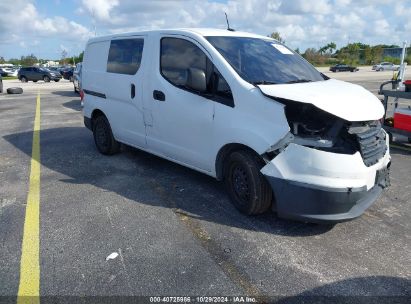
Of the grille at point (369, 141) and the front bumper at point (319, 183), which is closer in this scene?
the front bumper at point (319, 183)

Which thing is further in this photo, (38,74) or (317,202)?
(38,74)

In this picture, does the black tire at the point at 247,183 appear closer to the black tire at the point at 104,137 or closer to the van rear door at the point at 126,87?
the van rear door at the point at 126,87

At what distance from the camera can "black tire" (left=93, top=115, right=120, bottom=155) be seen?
6.23 metres

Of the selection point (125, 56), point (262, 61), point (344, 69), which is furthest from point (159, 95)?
point (344, 69)

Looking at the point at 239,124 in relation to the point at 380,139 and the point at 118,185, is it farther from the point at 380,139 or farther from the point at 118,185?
the point at 118,185

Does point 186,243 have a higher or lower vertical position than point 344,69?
lower

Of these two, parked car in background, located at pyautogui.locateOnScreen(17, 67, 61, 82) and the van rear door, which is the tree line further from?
the van rear door

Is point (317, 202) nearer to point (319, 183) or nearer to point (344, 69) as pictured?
point (319, 183)

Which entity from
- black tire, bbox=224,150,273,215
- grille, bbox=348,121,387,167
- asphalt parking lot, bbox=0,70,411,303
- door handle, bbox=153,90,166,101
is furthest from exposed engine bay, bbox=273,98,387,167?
door handle, bbox=153,90,166,101

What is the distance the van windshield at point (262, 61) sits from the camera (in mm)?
3967

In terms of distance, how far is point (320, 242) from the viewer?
11.4 ft

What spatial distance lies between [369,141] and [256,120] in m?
1.07

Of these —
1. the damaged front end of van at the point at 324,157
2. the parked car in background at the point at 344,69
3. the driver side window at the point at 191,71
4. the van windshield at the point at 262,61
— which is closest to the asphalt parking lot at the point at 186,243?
the damaged front end of van at the point at 324,157

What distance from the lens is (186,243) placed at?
11.3 ft
